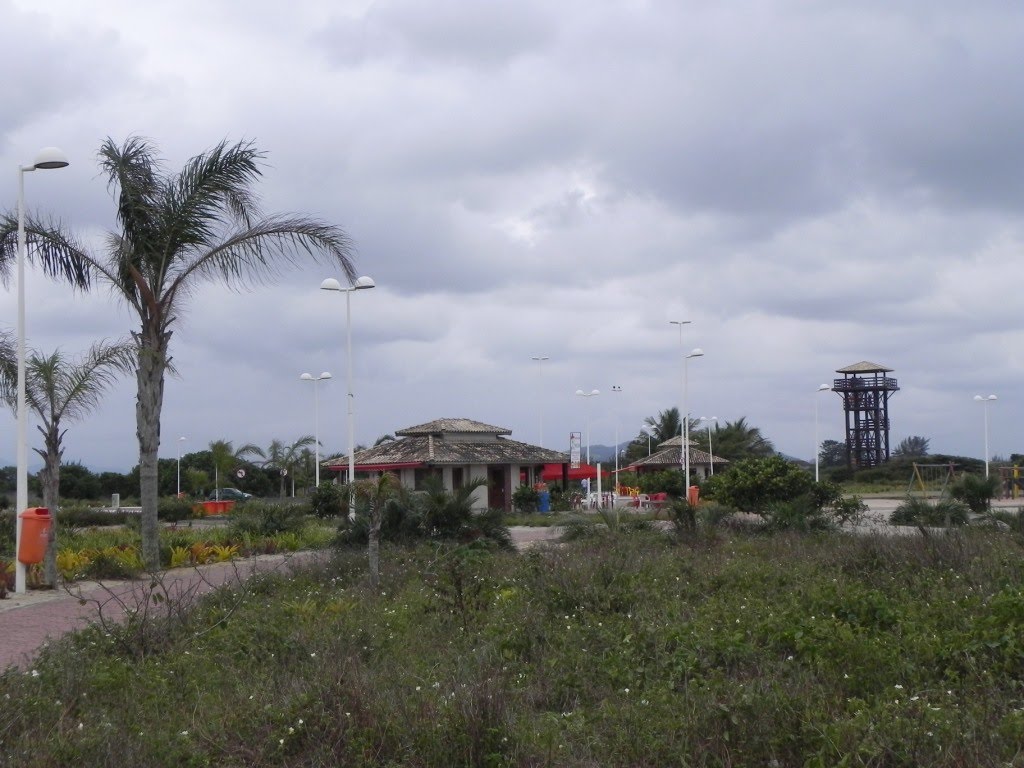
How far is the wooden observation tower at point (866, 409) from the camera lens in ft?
235

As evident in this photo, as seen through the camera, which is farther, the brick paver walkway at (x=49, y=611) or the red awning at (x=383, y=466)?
the red awning at (x=383, y=466)

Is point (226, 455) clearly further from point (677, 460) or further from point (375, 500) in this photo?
point (375, 500)

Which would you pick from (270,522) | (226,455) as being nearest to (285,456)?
(226,455)

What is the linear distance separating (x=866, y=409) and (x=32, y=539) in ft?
213

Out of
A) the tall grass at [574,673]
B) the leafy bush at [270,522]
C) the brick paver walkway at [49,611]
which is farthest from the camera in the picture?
the leafy bush at [270,522]

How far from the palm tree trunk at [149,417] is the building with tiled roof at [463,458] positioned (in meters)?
19.7

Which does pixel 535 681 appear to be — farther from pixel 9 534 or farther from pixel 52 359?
pixel 9 534

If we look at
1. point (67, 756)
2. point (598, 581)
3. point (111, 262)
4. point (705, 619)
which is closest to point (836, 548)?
point (598, 581)

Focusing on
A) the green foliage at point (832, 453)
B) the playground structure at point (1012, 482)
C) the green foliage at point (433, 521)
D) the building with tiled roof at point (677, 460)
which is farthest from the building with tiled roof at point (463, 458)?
the green foliage at point (832, 453)

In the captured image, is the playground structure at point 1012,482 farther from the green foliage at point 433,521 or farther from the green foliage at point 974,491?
the green foliage at point 433,521

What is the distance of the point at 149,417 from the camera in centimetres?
1733

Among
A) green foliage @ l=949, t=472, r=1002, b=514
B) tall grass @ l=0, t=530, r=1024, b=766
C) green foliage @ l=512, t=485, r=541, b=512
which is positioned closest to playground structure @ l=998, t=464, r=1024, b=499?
green foliage @ l=949, t=472, r=1002, b=514

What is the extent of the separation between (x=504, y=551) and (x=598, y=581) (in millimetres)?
5816

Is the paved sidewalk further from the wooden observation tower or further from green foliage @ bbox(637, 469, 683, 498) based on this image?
the wooden observation tower
